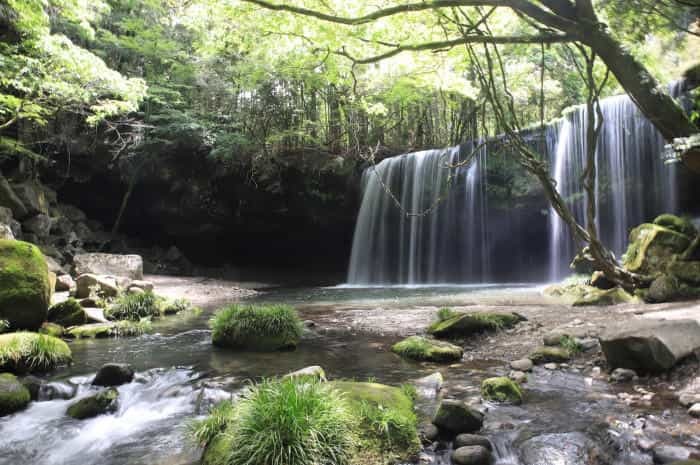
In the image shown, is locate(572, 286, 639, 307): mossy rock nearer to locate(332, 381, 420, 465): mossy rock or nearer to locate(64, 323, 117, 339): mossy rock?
locate(332, 381, 420, 465): mossy rock

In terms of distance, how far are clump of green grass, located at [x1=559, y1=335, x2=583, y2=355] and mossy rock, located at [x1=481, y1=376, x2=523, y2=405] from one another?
1.65 metres

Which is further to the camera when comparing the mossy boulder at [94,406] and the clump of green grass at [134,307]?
the clump of green grass at [134,307]

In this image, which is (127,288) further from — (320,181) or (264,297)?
(320,181)

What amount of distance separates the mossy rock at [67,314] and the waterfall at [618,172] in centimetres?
1290

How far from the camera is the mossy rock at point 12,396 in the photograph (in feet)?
15.7

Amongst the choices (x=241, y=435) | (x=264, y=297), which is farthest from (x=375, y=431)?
(x=264, y=297)

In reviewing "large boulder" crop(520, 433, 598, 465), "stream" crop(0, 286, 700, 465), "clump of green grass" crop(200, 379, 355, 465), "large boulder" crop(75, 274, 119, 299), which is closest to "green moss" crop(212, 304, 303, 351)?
"stream" crop(0, 286, 700, 465)

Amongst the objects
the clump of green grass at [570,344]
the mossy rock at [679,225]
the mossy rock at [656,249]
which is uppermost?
the mossy rock at [679,225]

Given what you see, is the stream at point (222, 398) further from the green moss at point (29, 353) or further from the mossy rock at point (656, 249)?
the mossy rock at point (656, 249)

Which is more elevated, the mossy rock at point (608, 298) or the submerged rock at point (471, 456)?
the mossy rock at point (608, 298)

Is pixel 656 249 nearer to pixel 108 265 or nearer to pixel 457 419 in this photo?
pixel 457 419

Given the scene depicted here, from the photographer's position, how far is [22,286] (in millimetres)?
7410

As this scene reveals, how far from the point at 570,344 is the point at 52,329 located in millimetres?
8431

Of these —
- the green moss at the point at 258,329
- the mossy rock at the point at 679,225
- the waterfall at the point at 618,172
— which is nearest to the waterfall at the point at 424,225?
the waterfall at the point at 618,172
